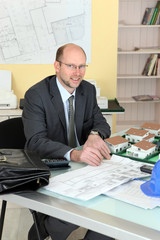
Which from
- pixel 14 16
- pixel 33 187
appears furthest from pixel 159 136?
pixel 14 16

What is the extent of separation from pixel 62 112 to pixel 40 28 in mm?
1816

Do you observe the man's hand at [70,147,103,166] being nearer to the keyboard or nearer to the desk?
the keyboard

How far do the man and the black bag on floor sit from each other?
463 mm

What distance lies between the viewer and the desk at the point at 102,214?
1.11 meters

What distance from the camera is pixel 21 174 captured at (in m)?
1.31

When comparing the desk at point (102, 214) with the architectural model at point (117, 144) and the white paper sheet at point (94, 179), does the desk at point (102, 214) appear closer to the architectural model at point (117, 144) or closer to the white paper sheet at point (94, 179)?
the white paper sheet at point (94, 179)

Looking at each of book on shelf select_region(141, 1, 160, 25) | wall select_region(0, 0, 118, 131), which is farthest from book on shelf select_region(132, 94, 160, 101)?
wall select_region(0, 0, 118, 131)

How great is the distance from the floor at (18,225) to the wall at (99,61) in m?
1.57

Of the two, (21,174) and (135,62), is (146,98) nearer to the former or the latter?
(135,62)

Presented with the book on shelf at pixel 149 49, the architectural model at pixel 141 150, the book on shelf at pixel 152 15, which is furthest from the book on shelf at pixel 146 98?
the architectural model at pixel 141 150

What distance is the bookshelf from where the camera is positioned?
5074 mm

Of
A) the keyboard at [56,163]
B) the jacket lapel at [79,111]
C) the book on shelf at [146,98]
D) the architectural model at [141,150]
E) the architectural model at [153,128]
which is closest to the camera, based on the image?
the keyboard at [56,163]

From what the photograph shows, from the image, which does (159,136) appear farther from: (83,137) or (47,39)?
(47,39)

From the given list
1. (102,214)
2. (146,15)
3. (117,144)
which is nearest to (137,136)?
(117,144)
